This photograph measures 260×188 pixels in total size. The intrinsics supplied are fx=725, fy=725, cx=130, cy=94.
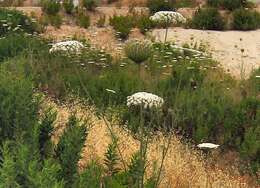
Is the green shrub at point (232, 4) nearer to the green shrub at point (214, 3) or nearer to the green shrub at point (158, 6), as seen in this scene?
the green shrub at point (214, 3)

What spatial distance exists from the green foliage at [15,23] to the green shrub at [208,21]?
3.45 m

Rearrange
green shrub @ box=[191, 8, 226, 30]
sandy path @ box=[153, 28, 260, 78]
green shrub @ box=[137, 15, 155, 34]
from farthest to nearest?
green shrub @ box=[191, 8, 226, 30]
green shrub @ box=[137, 15, 155, 34]
sandy path @ box=[153, 28, 260, 78]

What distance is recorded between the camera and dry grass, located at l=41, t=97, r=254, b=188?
6.09 metres

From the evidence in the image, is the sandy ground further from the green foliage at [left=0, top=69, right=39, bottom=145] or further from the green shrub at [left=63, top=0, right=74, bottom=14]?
the green foliage at [left=0, top=69, right=39, bottom=145]

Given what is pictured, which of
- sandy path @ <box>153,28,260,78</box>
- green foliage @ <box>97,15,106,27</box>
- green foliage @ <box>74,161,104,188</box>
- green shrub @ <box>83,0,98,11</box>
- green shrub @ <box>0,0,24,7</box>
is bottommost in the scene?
green shrub @ <box>0,0,24,7</box>

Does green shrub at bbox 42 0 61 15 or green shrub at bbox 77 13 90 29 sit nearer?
green shrub at bbox 77 13 90 29

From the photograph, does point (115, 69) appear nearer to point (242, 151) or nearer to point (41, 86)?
point (41, 86)

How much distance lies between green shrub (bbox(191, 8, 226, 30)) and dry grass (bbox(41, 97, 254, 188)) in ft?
25.2

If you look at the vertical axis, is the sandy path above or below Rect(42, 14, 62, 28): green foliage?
below

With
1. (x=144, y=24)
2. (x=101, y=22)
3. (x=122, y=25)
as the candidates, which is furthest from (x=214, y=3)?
(x=122, y=25)

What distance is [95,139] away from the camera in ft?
21.6

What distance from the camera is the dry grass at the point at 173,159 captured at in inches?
240

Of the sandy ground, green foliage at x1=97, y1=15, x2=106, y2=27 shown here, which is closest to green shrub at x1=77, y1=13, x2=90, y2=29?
the sandy ground

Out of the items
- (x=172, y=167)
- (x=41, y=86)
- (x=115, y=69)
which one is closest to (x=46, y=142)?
(x=172, y=167)
